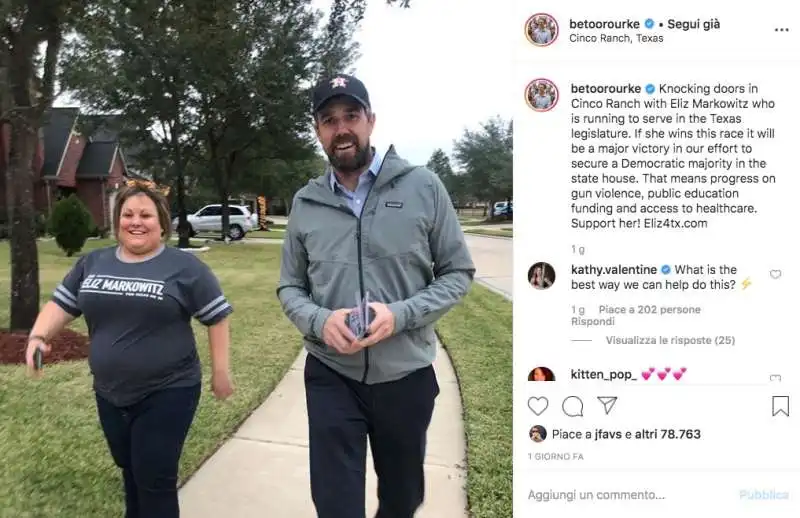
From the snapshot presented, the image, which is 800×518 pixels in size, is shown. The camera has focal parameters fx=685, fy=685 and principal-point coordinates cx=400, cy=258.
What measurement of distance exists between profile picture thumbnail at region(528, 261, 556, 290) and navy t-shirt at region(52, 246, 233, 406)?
5.14 ft

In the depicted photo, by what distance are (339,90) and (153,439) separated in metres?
1.54

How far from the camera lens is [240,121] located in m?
24.4

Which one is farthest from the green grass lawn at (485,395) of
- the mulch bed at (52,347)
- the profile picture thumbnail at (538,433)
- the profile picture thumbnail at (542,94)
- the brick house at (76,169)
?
the brick house at (76,169)

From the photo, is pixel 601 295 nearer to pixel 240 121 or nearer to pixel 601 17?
pixel 601 17

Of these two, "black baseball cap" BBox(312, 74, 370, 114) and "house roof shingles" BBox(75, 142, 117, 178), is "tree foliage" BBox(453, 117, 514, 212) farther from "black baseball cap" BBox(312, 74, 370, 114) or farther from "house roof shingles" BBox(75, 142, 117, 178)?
"black baseball cap" BBox(312, 74, 370, 114)

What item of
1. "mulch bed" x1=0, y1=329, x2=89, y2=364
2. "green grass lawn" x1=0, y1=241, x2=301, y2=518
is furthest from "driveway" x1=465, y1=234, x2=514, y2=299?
"mulch bed" x1=0, y1=329, x2=89, y2=364

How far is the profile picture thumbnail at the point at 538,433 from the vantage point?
5.90 ft

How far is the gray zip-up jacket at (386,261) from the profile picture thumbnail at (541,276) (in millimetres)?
574

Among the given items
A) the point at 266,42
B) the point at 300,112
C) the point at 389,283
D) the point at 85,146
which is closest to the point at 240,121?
the point at 300,112

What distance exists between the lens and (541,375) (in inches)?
69.9

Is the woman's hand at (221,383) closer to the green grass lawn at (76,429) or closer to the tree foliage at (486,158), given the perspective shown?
the green grass lawn at (76,429)

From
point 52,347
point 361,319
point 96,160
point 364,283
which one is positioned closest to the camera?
point 361,319

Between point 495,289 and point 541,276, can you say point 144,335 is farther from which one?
→ point 495,289

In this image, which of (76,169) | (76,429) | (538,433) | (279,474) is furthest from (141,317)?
(76,169)
